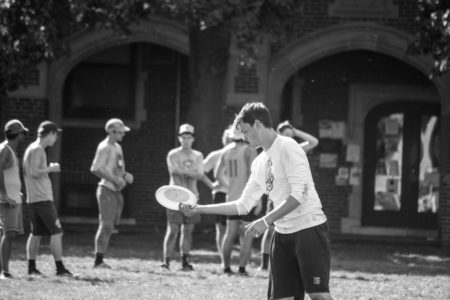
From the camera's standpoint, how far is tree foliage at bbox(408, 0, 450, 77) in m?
13.6

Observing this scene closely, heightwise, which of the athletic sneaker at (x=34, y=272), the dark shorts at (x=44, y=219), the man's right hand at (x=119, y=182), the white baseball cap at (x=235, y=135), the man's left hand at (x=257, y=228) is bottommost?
the athletic sneaker at (x=34, y=272)

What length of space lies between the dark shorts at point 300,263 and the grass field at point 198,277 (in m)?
2.87

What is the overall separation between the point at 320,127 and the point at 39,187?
8.73 meters

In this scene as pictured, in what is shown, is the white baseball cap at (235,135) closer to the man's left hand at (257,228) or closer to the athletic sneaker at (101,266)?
the athletic sneaker at (101,266)

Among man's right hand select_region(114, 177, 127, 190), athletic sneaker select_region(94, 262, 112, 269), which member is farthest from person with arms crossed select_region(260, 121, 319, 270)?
athletic sneaker select_region(94, 262, 112, 269)

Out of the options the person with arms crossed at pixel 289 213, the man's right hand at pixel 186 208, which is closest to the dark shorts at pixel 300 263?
the person with arms crossed at pixel 289 213

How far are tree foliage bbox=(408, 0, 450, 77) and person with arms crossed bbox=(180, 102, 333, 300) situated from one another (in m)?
7.16

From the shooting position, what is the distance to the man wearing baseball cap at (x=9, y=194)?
1020 centimetres

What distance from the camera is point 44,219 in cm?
1066

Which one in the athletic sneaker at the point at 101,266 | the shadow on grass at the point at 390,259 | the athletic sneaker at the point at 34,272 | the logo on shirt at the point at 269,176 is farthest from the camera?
the shadow on grass at the point at 390,259

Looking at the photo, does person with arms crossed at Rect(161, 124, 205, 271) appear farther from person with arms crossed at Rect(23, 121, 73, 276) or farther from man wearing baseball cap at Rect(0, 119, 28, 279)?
man wearing baseball cap at Rect(0, 119, 28, 279)

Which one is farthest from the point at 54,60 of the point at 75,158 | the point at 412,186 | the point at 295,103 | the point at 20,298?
the point at 20,298

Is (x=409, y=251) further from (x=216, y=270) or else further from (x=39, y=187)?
(x=39, y=187)

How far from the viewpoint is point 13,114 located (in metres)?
16.9
